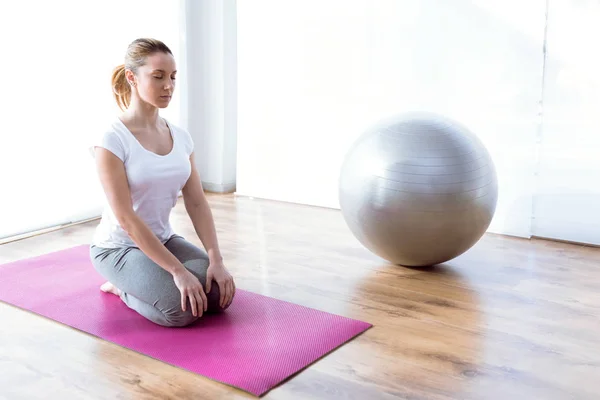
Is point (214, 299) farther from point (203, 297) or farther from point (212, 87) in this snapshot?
point (212, 87)

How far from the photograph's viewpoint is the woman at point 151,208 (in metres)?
2.29

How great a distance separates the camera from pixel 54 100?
3637 millimetres

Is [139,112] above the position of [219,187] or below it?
above

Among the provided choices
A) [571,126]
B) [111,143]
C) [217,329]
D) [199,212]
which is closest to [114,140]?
[111,143]

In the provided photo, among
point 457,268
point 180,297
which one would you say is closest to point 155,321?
point 180,297

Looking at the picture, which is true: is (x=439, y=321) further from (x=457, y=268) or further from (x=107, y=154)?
(x=107, y=154)

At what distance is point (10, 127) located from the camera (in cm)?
344

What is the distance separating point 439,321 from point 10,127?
2.32 metres

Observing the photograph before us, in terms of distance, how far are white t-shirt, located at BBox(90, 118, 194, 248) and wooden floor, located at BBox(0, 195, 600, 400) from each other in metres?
0.39

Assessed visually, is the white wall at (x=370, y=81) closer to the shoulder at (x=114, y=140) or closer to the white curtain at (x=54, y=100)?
the white curtain at (x=54, y=100)

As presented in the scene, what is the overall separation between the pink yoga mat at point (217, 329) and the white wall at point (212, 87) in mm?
1984

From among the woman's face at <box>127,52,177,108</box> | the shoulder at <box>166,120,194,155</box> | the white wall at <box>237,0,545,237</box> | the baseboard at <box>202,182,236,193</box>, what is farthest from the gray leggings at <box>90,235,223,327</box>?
the baseboard at <box>202,182,236,193</box>

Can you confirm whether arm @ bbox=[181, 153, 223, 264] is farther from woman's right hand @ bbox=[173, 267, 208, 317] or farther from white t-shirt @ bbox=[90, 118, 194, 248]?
woman's right hand @ bbox=[173, 267, 208, 317]

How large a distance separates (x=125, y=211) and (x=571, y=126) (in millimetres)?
2234
